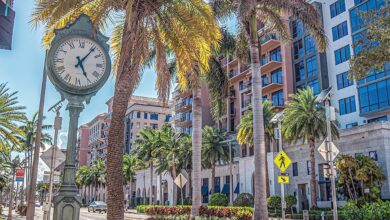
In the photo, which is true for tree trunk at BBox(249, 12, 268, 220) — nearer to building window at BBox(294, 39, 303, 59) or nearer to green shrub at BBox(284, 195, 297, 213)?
green shrub at BBox(284, 195, 297, 213)

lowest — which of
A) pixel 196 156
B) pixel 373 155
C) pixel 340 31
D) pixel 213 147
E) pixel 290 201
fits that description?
pixel 290 201

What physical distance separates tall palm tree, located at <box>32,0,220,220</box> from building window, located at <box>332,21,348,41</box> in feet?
143

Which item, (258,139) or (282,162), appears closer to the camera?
(282,162)

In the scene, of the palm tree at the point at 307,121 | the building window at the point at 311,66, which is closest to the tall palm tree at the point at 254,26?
the palm tree at the point at 307,121

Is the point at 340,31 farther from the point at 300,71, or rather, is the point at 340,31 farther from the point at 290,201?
the point at 290,201

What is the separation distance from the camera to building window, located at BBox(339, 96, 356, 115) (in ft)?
168

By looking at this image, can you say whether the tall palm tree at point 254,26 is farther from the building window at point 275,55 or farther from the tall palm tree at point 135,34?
the building window at point 275,55

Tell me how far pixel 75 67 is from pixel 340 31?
53365 mm

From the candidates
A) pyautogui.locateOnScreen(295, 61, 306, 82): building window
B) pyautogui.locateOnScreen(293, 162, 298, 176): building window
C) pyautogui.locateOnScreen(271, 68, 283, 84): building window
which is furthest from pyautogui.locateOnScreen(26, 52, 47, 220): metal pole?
pyautogui.locateOnScreen(271, 68, 283, 84): building window

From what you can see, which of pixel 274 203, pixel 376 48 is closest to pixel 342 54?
pixel 274 203

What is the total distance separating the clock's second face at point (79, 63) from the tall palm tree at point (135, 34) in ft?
14.5

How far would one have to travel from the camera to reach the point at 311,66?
189 ft

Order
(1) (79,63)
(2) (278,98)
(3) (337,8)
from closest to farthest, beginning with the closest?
1. (1) (79,63)
2. (3) (337,8)
3. (2) (278,98)

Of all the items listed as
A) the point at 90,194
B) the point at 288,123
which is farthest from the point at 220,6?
the point at 90,194
